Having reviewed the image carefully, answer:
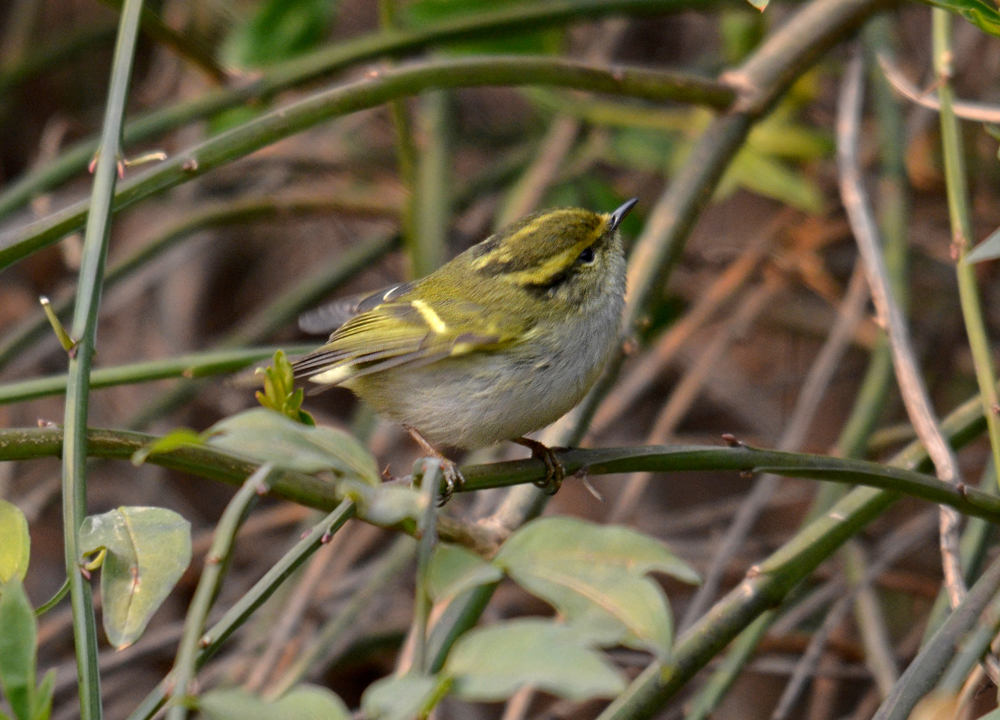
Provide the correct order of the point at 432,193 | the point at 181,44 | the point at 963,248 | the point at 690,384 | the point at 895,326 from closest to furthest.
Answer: the point at 963,248
the point at 895,326
the point at 181,44
the point at 690,384
the point at 432,193

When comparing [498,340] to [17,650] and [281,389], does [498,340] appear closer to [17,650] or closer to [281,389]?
[281,389]

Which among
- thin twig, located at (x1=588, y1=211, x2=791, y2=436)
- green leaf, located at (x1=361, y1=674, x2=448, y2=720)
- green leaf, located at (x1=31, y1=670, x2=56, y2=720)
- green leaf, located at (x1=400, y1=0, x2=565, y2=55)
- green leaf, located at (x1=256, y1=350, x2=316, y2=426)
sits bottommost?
green leaf, located at (x1=361, y1=674, x2=448, y2=720)

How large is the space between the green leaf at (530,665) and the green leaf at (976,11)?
104 cm

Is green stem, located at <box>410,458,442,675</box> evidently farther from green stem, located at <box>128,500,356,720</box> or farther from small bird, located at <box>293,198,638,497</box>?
small bird, located at <box>293,198,638,497</box>

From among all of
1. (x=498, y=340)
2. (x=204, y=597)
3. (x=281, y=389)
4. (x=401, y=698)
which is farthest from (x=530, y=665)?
(x=498, y=340)

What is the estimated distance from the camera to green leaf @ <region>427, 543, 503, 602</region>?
2.64ft

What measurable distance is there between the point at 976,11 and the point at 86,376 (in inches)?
50.2

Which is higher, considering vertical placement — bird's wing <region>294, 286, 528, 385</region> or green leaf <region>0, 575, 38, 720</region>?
bird's wing <region>294, 286, 528, 385</region>

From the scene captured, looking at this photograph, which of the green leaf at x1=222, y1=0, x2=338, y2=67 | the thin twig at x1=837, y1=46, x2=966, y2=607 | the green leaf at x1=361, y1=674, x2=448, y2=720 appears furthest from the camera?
the green leaf at x1=222, y1=0, x2=338, y2=67

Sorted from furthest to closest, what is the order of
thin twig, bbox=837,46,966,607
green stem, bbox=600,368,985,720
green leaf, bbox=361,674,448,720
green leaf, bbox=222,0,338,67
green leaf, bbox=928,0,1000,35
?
green leaf, bbox=222,0,338,67, thin twig, bbox=837,46,966,607, green stem, bbox=600,368,985,720, green leaf, bbox=928,0,1000,35, green leaf, bbox=361,674,448,720

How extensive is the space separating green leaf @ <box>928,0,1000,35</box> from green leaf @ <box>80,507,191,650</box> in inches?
47.2

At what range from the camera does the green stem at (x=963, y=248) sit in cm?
163

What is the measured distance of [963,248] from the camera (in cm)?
176

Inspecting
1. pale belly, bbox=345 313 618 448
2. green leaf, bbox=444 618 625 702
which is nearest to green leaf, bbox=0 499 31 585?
green leaf, bbox=444 618 625 702
